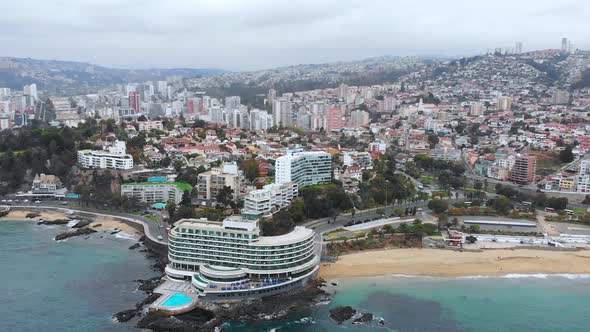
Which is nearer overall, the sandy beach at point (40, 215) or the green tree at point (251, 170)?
the sandy beach at point (40, 215)

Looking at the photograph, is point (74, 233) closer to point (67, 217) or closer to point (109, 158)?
point (67, 217)

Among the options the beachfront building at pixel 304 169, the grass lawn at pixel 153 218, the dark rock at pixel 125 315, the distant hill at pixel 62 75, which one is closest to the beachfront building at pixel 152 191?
the grass lawn at pixel 153 218

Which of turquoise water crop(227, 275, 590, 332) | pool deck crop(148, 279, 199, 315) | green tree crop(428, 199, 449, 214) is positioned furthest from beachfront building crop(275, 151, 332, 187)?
pool deck crop(148, 279, 199, 315)

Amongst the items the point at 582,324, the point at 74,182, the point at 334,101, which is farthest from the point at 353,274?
the point at 334,101

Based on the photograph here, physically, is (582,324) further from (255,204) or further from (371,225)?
(255,204)

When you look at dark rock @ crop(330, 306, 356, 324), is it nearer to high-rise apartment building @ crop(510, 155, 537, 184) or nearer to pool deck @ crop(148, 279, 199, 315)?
pool deck @ crop(148, 279, 199, 315)

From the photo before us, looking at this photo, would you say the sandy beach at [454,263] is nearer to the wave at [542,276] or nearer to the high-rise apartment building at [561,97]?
the wave at [542,276]
